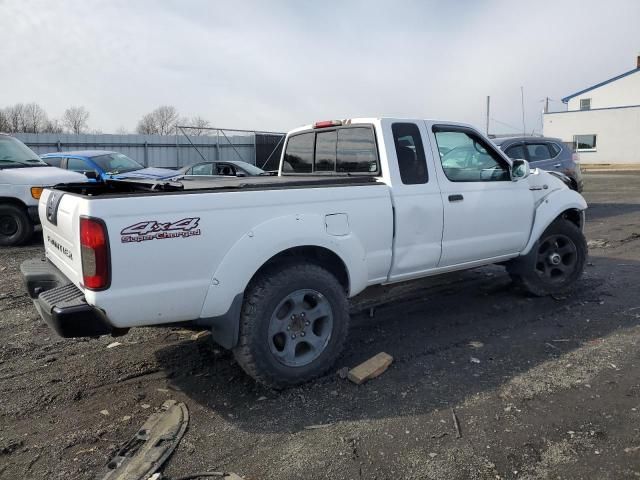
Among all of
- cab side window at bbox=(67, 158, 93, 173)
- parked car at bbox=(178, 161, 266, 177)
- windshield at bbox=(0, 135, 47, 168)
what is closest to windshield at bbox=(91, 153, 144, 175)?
cab side window at bbox=(67, 158, 93, 173)

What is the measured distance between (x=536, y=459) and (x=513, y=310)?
2.70 meters

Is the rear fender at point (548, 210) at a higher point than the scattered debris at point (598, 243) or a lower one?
higher

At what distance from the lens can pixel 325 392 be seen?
3.63 metres

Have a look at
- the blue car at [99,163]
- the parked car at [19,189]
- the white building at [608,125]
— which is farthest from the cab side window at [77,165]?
the white building at [608,125]

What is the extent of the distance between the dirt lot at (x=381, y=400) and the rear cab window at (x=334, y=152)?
59.9 inches

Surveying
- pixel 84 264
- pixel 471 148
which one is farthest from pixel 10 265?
pixel 471 148

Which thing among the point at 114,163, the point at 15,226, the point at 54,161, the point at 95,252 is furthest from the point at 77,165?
the point at 95,252

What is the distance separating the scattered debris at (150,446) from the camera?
277 cm

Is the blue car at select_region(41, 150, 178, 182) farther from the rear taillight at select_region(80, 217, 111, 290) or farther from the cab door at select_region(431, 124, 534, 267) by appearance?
Answer: the rear taillight at select_region(80, 217, 111, 290)

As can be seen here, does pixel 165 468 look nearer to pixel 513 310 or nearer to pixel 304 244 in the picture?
pixel 304 244

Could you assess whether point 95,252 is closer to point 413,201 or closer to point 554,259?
point 413,201

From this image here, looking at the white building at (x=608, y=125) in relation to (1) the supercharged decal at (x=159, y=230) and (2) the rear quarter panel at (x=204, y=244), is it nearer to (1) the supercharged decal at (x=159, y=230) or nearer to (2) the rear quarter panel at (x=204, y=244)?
(2) the rear quarter panel at (x=204, y=244)

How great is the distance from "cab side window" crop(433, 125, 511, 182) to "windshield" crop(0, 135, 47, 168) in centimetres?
773

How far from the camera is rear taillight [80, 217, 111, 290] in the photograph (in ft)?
9.47
